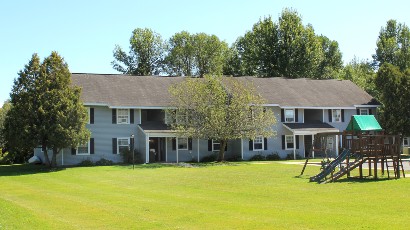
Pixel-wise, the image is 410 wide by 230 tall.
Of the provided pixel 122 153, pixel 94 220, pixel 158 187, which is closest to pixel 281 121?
pixel 122 153

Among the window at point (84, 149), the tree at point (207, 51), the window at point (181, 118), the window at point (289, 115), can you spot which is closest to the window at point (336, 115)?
the window at point (289, 115)

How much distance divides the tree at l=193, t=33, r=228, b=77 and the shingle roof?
91.8ft

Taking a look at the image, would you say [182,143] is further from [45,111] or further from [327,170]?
[327,170]

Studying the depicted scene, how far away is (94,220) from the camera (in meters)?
14.2

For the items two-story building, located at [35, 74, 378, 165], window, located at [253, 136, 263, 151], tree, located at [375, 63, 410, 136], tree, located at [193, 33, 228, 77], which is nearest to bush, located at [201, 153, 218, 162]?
two-story building, located at [35, 74, 378, 165]

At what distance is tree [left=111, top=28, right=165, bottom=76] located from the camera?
264ft

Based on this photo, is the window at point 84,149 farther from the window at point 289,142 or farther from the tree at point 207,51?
the tree at point 207,51

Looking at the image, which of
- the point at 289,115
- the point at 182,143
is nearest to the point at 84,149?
the point at 182,143

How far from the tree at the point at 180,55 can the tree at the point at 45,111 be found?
145ft

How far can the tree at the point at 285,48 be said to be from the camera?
69.1 metres

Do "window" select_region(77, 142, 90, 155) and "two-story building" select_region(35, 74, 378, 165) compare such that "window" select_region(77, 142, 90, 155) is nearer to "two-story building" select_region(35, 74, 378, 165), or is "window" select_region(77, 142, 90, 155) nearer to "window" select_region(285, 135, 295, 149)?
"two-story building" select_region(35, 74, 378, 165)

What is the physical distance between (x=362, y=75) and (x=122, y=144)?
52.2 m

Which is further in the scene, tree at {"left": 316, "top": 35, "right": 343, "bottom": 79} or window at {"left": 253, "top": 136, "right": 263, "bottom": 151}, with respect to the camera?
tree at {"left": 316, "top": 35, "right": 343, "bottom": 79}

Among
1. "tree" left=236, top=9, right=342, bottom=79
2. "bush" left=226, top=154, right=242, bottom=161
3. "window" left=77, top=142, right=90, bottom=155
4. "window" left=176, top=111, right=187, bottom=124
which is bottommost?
"bush" left=226, top=154, right=242, bottom=161
